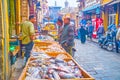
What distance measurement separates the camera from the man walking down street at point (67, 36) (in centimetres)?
917

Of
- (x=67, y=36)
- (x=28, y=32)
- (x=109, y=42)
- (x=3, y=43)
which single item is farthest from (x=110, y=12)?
(x=3, y=43)

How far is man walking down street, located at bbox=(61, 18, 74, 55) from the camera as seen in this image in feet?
30.1

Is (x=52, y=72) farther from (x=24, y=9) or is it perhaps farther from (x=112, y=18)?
(x=112, y=18)

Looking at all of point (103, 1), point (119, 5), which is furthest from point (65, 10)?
point (119, 5)

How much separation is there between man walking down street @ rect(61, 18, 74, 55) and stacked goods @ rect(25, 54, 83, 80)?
10.3 feet

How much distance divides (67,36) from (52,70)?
4.35m

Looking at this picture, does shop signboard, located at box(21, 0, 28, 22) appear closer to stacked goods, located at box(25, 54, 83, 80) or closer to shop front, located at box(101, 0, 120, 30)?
shop front, located at box(101, 0, 120, 30)

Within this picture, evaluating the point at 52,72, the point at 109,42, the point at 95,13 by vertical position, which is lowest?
the point at 109,42

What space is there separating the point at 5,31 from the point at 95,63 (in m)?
5.63

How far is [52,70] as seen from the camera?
16.7 feet

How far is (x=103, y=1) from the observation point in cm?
2597

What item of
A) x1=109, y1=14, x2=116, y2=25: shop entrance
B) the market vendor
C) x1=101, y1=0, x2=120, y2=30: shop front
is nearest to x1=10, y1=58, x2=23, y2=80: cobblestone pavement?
the market vendor

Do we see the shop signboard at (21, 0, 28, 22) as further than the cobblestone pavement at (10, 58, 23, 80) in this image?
Yes

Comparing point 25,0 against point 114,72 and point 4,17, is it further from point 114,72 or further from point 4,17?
point 4,17
